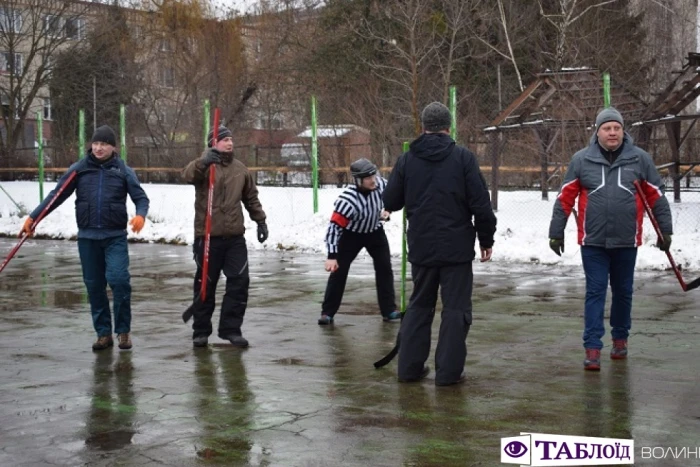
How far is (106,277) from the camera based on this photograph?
8.79 metres

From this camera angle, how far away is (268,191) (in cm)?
2547

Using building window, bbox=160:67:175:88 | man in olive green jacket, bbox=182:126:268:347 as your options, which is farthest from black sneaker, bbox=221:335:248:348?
building window, bbox=160:67:175:88

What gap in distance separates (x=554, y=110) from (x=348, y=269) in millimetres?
11810

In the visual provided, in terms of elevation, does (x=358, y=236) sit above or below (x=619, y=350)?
above

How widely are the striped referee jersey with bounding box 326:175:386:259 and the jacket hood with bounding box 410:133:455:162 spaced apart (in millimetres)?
2558

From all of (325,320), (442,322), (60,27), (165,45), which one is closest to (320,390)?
(442,322)

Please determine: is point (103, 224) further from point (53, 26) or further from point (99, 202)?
point (53, 26)

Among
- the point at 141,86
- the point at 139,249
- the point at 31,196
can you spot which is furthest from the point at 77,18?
the point at 139,249

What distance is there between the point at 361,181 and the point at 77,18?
37.8 metres

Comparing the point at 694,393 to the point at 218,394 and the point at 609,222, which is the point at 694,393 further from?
the point at 218,394

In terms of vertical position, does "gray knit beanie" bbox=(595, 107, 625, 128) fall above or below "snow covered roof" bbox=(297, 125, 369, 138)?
below

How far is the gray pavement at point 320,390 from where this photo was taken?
5.75 metres

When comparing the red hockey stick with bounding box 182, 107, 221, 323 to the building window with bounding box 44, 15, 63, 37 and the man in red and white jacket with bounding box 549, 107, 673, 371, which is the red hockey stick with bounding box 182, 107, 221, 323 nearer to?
the man in red and white jacket with bounding box 549, 107, 673, 371

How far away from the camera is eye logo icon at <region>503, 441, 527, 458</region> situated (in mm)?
5505
